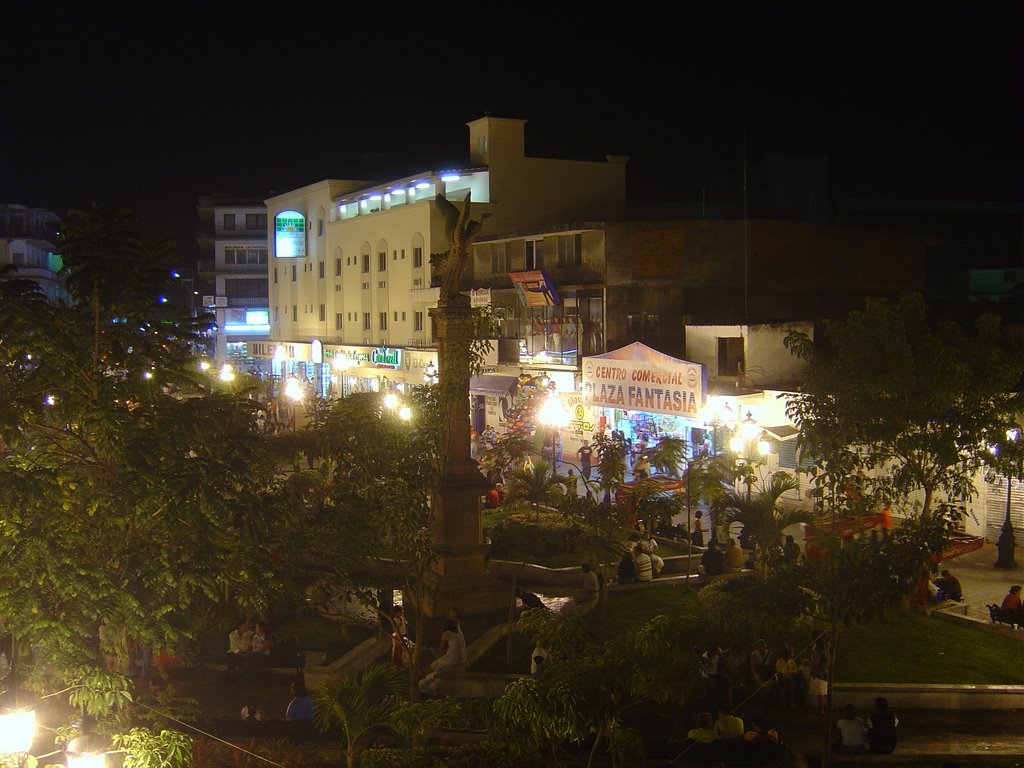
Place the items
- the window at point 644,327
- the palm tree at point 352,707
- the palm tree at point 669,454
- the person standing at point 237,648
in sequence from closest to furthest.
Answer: the palm tree at point 352,707 < the person standing at point 237,648 < the palm tree at point 669,454 < the window at point 644,327

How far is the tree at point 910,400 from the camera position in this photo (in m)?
15.9

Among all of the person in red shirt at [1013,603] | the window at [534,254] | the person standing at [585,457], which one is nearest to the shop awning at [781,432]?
the person standing at [585,457]

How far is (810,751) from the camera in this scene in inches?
463

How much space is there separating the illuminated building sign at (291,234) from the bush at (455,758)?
51.3 m

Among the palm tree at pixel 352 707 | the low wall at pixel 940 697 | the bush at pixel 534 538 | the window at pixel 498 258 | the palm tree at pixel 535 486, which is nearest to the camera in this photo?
the palm tree at pixel 352 707

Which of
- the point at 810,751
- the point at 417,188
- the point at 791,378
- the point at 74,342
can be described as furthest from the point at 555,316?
the point at 74,342

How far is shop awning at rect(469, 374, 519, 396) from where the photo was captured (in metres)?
35.1

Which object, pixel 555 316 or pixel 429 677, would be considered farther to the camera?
pixel 555 316

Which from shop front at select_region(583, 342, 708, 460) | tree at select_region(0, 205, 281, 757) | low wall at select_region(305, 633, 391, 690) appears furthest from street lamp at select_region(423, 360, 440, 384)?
tree at select_region(0, 205, 281, 757)

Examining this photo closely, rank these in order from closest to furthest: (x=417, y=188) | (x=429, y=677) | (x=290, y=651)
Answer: (x=429, y=677) < (x=290, y=651) < (x=417, y=188)

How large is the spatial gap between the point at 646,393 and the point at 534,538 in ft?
27.0

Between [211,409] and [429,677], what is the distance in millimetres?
5599

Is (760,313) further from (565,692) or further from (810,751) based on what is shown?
(565,692)

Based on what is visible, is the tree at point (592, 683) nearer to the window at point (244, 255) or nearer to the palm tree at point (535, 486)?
the palm tree at point (535, 486)
